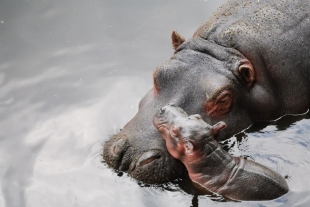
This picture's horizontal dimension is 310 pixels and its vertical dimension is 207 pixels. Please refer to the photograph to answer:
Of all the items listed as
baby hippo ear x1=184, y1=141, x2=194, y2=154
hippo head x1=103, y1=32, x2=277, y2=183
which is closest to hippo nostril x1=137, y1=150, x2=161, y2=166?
hippo head x1=103, y1=32, x2=277, y2=183

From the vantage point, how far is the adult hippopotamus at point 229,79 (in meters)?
7.20

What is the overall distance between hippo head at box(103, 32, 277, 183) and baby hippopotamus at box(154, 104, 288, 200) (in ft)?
0.98

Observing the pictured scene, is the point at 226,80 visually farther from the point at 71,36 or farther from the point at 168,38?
the point at 71,36

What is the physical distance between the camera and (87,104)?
909 centimetres

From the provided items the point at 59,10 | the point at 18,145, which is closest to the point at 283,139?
the point at 18,145

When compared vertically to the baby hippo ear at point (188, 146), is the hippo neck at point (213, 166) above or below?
below

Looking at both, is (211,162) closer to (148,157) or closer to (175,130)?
(175,130)

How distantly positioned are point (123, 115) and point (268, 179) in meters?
2.56

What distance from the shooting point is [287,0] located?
825cm

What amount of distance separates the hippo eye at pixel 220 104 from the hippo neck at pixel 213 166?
2.04 ft

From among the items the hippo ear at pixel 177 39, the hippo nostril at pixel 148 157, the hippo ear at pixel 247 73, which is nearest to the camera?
the hippo nostril at pixel 148 157

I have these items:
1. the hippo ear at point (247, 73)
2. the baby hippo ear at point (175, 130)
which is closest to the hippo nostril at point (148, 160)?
the baby hippo ear at point (175, 130)

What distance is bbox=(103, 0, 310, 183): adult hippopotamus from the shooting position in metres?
7.20

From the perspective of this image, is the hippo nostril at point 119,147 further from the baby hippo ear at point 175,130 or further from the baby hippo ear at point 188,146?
the baby hippo ear at point 188,146
